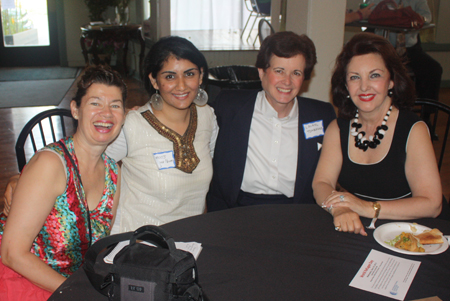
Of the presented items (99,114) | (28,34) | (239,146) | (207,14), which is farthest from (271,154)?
(28,34)

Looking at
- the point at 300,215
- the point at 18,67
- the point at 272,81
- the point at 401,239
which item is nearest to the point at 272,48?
the point at 272,81

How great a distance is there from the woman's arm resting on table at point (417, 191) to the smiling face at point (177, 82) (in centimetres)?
77

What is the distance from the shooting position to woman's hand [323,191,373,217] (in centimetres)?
149

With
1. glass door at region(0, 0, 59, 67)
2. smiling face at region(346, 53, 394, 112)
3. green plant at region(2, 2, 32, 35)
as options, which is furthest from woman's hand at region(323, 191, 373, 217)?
green plant at region(2, 2, 32, 35)

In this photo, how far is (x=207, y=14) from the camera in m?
8.87

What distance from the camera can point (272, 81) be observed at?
6.55 ft

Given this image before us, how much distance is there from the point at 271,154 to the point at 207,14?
7484 millimetres

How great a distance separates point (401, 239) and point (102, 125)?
3.65 ft

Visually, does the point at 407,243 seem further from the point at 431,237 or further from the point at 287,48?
the point at 287,48

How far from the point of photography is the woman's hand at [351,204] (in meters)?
1.49

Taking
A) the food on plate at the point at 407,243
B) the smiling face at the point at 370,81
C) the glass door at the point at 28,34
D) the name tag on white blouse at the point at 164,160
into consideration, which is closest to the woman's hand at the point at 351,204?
the food on plate at the point at 407,243

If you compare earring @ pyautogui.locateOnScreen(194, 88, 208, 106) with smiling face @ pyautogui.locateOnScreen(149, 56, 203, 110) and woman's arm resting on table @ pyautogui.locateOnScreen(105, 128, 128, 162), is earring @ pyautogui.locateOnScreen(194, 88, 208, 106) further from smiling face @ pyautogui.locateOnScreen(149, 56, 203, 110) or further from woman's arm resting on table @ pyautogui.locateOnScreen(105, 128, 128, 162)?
woman's arm resting on table @ pyautogui.locateOnScreen(105, 128, 128, 162)

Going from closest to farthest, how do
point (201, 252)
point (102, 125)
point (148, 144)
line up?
1. point (201, 252)
2. point (102, 125)
3. point (148, 144)

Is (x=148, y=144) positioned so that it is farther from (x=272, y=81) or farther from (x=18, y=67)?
(x=18, y=67)
